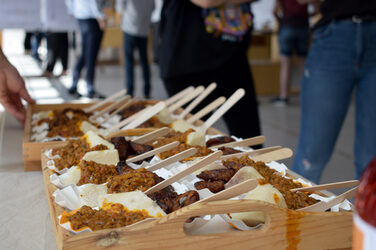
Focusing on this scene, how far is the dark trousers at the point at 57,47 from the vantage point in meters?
6.96

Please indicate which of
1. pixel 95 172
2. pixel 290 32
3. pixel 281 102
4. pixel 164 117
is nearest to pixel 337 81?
pixel 164 117

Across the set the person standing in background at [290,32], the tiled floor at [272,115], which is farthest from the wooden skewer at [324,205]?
the person standing in background at [290,32]

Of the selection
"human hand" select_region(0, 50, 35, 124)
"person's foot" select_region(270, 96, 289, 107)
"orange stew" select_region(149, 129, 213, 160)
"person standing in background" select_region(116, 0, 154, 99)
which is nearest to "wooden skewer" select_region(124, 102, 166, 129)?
"orange stew" select_region(149, 129, 213, 160)

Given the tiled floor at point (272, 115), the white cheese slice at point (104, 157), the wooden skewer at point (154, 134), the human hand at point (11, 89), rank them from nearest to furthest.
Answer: the white cheese slice at point (104, 157), the wooden skewer at point (154, 134), the human hand at point (11, 89), the tiled floor at point (272, 115)

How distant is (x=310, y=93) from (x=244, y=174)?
1.14 meters

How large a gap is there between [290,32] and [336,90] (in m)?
3.49

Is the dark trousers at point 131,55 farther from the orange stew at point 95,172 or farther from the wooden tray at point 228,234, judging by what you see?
the wooden tray at point 228,234

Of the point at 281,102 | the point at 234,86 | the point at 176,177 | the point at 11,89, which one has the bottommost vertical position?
the point at 281,102

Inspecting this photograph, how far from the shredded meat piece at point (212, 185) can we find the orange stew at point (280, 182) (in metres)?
0.09

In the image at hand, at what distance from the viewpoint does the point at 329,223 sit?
75cm

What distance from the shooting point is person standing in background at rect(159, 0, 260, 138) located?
2.06 meters

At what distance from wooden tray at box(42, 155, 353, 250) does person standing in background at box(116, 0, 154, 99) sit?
4648mm

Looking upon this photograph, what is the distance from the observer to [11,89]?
1.59m

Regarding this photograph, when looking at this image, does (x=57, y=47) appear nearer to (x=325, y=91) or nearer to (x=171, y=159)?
(x=325, y=91)
